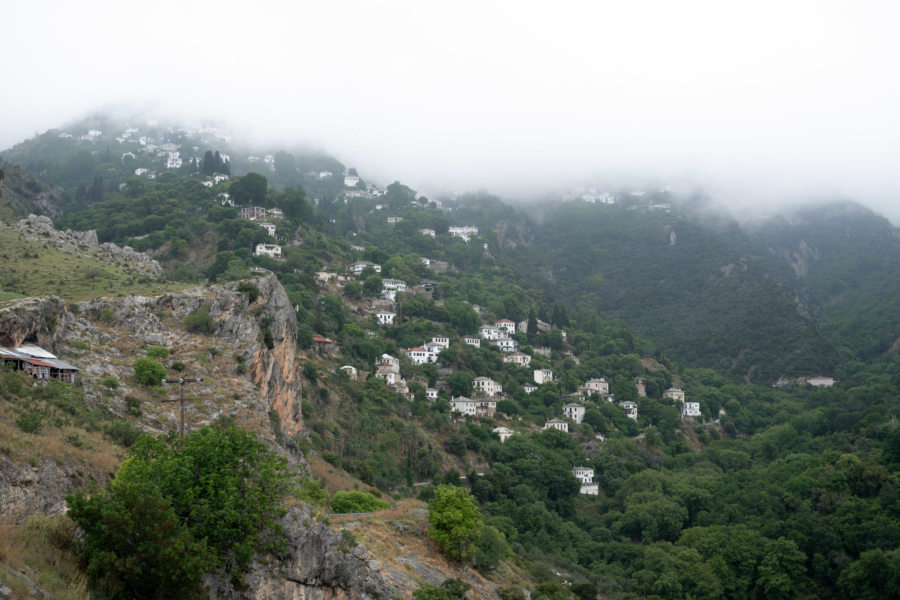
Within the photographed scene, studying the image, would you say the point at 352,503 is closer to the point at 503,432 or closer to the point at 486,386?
the point at 503,432

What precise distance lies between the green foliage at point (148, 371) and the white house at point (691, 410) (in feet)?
240

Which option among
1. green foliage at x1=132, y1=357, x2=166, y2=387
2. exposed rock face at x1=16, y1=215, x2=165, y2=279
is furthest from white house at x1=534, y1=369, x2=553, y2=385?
green foliage at x1=132, y1=357, x2=166, y2=387

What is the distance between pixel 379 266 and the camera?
97.2 metres

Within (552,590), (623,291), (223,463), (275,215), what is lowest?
(623,291)

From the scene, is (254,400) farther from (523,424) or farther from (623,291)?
(623,291)

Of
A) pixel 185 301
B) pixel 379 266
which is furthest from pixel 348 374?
pixel 379 266

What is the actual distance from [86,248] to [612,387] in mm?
62011

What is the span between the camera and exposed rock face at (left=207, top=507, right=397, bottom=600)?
21.5 m

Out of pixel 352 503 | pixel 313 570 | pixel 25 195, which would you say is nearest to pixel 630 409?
pixel 352 503

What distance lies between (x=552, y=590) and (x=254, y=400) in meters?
18.2

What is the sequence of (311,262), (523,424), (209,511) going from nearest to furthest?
(209,511) < (523,424) < (311,262)

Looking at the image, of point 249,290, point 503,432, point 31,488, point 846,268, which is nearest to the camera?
point 31,488

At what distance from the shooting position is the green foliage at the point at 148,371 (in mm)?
31625

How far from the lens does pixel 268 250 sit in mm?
79688
